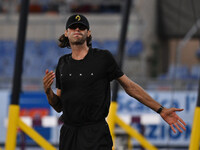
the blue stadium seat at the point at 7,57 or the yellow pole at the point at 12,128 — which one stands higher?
the yellow pole at the point at 12,128

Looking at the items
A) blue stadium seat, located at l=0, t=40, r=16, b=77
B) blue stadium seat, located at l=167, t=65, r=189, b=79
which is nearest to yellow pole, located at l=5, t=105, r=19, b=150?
blue stadium seat, located at l=167, t=65, r=189, b=79

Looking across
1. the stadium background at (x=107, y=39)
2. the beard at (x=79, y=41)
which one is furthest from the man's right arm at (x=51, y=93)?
the stadium background at (x=107, y=39)

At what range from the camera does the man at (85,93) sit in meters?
3.69

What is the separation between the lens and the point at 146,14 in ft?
64.9

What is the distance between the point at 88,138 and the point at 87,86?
1.11ft

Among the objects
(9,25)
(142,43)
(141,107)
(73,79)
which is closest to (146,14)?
(142,43)

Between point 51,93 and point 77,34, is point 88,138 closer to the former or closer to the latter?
point 51,93

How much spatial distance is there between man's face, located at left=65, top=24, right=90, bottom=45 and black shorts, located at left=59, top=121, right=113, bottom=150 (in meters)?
0.56

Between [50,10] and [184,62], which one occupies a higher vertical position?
[50,10]

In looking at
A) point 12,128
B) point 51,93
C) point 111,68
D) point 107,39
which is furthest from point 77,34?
point 107,39

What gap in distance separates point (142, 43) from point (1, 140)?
33.9 feet

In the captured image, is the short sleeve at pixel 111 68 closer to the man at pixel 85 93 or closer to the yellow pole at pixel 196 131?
the man at pixel 85 93

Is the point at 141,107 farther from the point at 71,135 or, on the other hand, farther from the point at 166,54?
the point at 166,54

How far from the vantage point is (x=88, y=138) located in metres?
3.70
